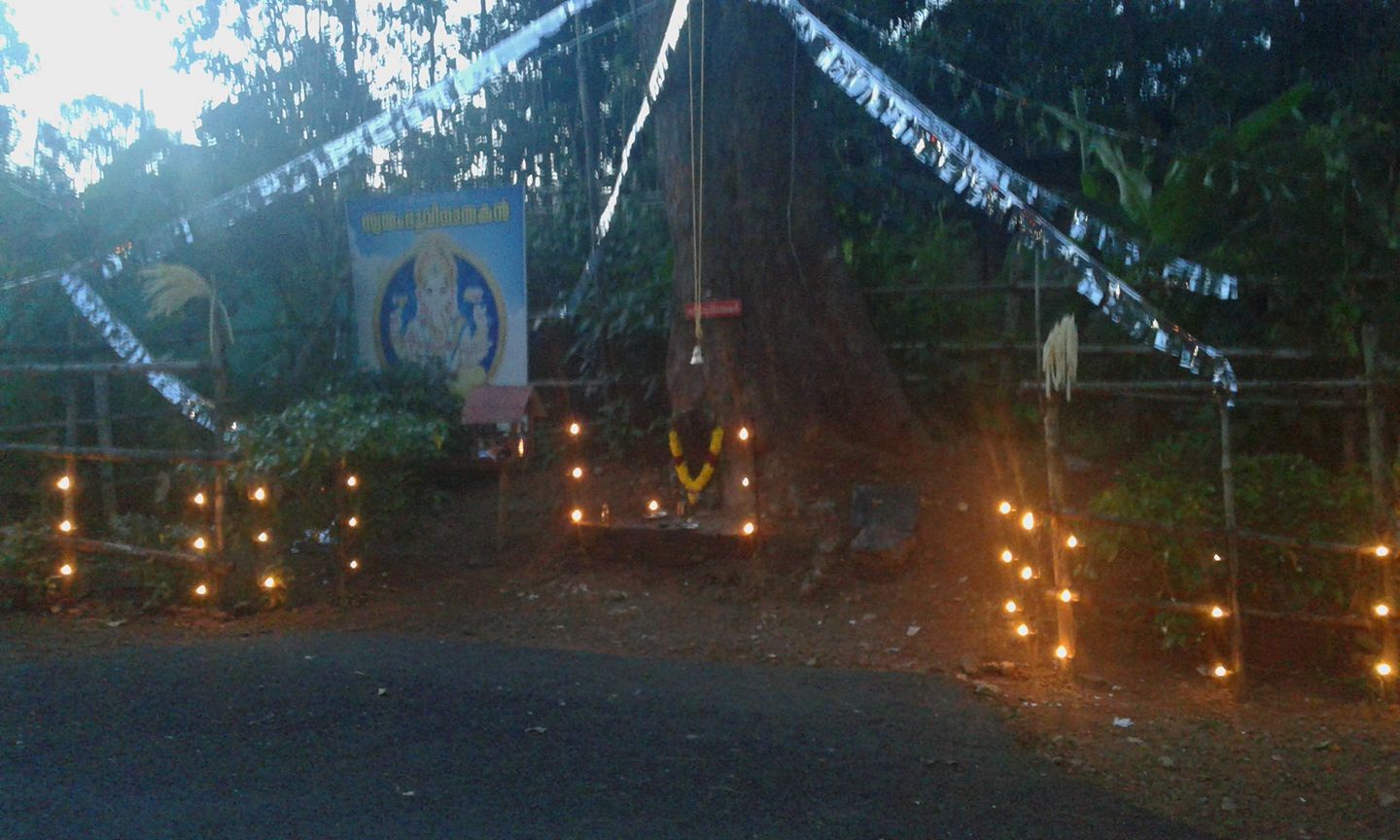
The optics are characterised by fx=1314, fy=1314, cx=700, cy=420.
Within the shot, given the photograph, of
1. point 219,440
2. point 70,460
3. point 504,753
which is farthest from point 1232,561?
point 70,460

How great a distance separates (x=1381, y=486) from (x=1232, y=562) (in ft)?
2.36

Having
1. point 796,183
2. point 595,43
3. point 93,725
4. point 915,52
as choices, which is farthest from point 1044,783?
point 595,43

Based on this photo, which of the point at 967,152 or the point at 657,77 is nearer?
the point at 967,152

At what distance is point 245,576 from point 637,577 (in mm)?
2595

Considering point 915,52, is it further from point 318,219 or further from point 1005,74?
point 318,219

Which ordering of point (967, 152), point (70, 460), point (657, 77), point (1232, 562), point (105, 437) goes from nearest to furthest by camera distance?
point (1232, 562)
point (967, 152)
point (70, 460)
point (657, 77)
point (105, 437)

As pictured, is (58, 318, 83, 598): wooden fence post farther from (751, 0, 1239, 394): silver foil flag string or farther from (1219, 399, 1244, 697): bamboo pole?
(1219, 399, 1244, 697): bamboo pole

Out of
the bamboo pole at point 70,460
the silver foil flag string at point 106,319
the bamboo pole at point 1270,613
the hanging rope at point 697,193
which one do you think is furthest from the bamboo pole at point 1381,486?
the silver foil flag string at point 106,319

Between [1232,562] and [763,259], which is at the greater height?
[763,259]

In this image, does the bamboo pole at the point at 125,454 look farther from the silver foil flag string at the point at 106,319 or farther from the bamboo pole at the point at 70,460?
the silver foil flag string at the point at 106,319

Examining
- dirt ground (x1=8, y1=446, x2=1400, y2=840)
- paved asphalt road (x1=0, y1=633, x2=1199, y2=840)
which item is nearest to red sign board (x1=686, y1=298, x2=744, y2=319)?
dirt ground (x1=8, y1=446, x2=1400, y2=840)

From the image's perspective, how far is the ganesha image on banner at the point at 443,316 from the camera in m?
12.4

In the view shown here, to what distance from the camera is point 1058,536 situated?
22.0 ft

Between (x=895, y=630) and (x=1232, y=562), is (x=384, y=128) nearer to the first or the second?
(x=895, y=630)
